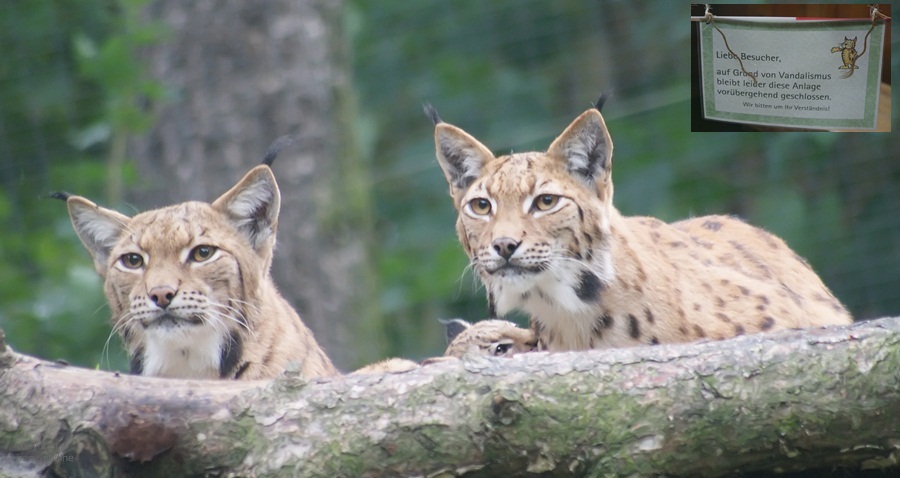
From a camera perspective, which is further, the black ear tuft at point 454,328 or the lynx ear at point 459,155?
the black ear tuft at point 454,328

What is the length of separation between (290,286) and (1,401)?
4912 millimetres

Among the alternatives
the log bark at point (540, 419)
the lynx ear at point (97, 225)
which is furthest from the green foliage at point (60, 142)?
the log bark at point (540, 419)

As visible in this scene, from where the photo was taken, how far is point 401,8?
47.1 feet

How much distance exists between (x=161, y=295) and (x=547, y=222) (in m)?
1.79

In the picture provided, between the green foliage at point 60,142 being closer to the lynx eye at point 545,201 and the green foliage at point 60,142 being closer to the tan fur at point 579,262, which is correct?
the tan fur at point 579,262

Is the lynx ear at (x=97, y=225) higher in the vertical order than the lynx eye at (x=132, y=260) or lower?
higher

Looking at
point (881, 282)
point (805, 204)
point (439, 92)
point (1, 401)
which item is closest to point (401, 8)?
point (439, 92)

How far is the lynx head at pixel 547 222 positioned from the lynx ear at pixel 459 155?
15 cm

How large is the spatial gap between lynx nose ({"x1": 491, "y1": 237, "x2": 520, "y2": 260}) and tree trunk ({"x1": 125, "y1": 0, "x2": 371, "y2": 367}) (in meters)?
3.92

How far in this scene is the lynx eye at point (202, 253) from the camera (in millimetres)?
6520

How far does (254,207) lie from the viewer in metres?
6.81

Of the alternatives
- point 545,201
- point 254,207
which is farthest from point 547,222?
point 254,207

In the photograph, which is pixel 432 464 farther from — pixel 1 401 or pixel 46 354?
pixel 46 354

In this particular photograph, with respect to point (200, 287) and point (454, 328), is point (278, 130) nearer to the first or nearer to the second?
point (454, 328)
